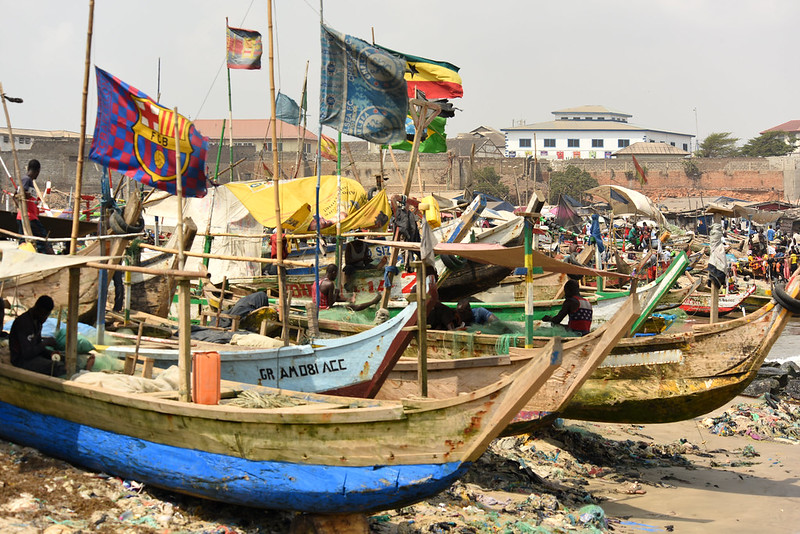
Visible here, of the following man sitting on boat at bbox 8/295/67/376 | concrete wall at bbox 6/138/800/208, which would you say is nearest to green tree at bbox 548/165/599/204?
concrete wall at bbox 6/138/800/208

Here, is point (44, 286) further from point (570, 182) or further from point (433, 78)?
point (570, 182)

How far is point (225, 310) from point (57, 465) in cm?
465

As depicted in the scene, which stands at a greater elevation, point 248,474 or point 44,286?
point 44,286

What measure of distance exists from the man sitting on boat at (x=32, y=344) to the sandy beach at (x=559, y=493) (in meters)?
0.69

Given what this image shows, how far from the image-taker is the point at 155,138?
786 centimetres

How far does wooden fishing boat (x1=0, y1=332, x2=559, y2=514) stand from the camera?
5645mm

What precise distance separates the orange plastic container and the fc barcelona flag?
990 cm

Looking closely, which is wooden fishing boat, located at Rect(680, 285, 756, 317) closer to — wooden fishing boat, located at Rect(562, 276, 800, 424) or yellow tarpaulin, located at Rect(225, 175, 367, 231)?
wooden fishing boat, located at Rect(562, 276, 800, 424)

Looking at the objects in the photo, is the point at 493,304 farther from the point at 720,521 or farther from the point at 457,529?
the point at 457,529

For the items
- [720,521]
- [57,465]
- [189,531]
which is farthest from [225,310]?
[720,521]

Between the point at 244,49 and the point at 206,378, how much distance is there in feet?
33.6

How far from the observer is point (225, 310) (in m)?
11.3

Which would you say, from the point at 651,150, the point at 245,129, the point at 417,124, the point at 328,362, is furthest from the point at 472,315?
the point at 651,150

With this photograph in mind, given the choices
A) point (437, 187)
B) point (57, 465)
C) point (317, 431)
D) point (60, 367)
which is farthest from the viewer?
point (437, 187)
